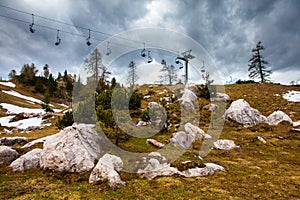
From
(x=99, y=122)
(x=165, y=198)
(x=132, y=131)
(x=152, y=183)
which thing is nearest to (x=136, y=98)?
(x=132, y=131)

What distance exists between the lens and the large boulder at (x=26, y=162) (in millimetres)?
12648

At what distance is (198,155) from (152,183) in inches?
286

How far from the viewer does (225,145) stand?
20.7 metres

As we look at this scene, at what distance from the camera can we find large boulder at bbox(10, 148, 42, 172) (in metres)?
12.6

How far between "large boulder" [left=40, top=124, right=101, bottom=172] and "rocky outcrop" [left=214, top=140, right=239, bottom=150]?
1344 centimetres

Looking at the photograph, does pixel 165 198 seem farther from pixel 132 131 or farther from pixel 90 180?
pixel 132 131

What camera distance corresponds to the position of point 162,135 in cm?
2345

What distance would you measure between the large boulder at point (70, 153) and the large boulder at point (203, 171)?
22.8ft

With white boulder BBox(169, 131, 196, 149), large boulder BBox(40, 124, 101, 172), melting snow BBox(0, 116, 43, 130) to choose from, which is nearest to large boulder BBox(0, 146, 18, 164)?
large boulder BBox(40, 124, 101, 172)

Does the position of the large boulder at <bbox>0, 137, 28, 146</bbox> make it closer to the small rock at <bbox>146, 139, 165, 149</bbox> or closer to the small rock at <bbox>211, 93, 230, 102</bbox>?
the small rock at <bbox>146, 139, 165, 149</bbox>

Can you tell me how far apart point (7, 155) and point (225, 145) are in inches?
823

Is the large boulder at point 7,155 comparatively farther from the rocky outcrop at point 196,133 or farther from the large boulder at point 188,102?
the large boulder at point 188,102

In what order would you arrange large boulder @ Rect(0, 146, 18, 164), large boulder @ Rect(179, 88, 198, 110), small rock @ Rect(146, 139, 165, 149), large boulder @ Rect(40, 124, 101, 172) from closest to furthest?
1. large boulder @ Rect(40, 124, 101, 172)
2. large boulder @ Rect(0, 146, 18, 164)
3. small rock @ Rect(146, 139, 165, 149)
4. large boulder @ Rect(179, 88, 198, 110)

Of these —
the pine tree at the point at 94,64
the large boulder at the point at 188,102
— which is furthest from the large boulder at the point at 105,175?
the pine tree at the point at 94,64
